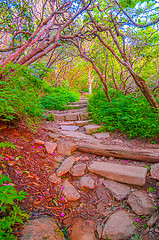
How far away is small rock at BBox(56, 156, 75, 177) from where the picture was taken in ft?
7.41

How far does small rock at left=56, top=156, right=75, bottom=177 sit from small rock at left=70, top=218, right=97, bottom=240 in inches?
27.3

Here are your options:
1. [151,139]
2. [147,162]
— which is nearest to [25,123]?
[147,162]

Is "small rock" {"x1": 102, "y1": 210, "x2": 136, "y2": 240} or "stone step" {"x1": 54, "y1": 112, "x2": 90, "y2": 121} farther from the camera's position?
"stone step" {"x1": 54, "y1": 112, "x2": 90, "y2": 121}

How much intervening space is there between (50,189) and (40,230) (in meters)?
0.72

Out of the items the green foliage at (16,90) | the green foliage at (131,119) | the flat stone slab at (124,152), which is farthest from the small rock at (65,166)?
the green foliage at (131,119)

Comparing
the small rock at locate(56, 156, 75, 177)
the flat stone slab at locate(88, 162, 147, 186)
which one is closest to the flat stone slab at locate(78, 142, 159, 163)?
the flat stone slab at locate(88, 162, 147, 186)

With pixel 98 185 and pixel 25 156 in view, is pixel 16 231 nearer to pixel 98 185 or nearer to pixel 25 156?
pixel 25 156

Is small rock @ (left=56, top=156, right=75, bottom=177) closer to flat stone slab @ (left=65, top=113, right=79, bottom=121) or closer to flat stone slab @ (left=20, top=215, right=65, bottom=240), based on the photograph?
flat stone slab @ (left=20, top=215, right=65, bottom=240)

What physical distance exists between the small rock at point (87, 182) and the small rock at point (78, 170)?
91 millimetres

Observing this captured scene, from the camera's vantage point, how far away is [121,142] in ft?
11.1

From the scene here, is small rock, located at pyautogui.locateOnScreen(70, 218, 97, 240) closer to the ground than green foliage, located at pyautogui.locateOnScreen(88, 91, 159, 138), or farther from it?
closer to the ground

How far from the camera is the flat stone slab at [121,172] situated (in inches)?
81.3

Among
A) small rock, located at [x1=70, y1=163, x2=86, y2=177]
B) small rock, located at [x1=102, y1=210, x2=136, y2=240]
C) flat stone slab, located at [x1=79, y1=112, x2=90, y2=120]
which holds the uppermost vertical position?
flat stone slab, located at [x1=79, y1=112, x2=90, y2=120]

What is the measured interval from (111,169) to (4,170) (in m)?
1.58
